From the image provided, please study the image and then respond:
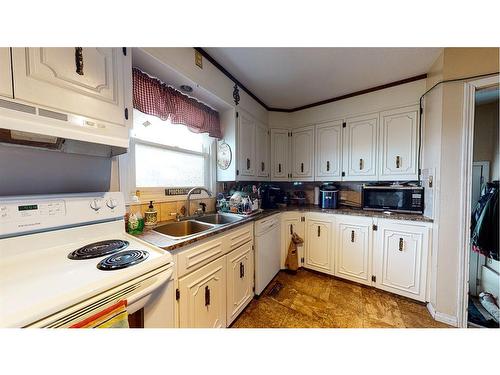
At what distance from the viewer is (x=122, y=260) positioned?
752 mm

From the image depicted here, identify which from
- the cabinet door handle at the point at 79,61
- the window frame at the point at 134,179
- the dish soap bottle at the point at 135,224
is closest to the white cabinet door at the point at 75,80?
the cabinet door handle at the point at 79,61

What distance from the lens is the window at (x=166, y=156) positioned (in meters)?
1.44

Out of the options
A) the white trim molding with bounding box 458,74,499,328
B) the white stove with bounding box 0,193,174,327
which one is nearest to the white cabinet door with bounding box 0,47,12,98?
the white stove with bounding box 0,193,174,327

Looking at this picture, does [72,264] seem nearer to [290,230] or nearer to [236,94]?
[236,94]

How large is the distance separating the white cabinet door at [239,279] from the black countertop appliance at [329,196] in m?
1.25

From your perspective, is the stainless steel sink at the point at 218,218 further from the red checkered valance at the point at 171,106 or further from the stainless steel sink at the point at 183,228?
the red checkered valance at the point at 171,106

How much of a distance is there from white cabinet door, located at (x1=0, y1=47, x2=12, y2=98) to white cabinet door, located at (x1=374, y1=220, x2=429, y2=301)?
2654mm

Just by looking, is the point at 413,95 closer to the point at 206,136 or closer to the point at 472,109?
the point at 472,109

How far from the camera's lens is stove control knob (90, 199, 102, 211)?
978 mm

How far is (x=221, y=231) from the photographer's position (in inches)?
51.0

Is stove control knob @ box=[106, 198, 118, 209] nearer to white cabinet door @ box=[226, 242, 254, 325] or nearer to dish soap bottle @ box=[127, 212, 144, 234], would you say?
dish soap bottle @ box=[127, 212, 144, 234]

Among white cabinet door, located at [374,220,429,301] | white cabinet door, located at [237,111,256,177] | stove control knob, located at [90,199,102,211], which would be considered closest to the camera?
stove control knob, located at [90,199,102,211]

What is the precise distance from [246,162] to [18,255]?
1782mm

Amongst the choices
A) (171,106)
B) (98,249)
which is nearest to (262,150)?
(171,106)
